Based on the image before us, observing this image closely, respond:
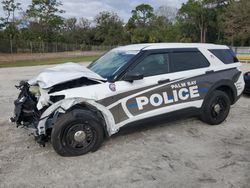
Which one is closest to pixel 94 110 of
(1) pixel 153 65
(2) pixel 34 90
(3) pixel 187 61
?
(2) pixel 34 90

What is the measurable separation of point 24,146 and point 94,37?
67.4 meters

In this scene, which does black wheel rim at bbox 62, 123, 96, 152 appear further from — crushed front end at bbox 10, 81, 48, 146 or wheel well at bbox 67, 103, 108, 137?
A: crushed front end at bbox 10, 81, 48, 146

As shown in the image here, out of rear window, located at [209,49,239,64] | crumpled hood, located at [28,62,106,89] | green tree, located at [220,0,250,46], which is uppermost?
green tree, located at [220,0,250,46]

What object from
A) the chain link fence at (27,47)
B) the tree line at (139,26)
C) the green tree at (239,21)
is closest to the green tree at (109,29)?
the tree line at (139,26)

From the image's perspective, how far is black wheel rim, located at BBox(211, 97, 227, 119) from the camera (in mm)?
5383

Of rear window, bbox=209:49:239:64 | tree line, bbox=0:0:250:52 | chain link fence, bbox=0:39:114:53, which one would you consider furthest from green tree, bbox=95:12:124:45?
rear window, bbox=209:49:239:64

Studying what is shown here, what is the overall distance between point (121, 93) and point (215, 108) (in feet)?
7.42

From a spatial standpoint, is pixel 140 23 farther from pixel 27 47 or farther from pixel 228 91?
pixel 228 91

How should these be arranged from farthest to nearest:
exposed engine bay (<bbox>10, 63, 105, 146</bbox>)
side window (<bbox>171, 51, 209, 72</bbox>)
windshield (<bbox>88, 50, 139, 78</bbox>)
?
side window (<bbox>171, 51, 209, 72</bbox>) < windshield (<bbox>88, 50, 139, 78</bbox>) < exposed engine bay (<bbox>10, 63, 105, 146</bbox>)

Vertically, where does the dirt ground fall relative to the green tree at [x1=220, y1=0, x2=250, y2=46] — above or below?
below

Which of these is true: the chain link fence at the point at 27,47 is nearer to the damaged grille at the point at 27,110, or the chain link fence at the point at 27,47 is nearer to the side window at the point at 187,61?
the damaged grille at the point at 27,110

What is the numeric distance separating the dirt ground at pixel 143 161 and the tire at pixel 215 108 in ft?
0.75

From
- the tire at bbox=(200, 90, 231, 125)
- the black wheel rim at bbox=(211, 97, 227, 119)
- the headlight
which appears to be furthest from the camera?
the black wheel rim at bbox=(211, 97, 227, 119)

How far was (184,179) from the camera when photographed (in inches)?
133
